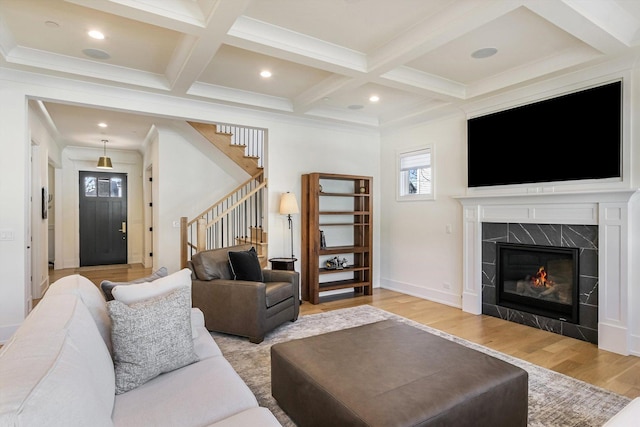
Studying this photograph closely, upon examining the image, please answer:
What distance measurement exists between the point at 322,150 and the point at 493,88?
2549mm

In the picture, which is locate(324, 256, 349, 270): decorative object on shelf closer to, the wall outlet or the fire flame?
the fire flame

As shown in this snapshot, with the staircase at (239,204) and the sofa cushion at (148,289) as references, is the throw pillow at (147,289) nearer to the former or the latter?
the sofa cushion at (148,289)

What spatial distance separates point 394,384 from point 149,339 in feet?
4.19

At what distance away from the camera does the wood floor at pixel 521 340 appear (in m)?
2.80

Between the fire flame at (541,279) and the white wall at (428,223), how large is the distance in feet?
3.08

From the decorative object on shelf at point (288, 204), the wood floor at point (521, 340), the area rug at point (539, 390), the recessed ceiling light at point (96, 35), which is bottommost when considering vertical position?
the wood floor at point (521, 340)

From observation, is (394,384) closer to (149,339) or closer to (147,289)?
(149,339)

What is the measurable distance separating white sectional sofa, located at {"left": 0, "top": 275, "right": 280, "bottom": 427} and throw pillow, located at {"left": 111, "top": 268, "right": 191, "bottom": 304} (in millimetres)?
126

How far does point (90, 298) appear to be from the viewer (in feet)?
6.24

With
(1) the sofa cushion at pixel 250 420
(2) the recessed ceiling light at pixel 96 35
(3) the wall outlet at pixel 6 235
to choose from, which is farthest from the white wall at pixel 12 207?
(1) the sofa cushion at pixel 250 420

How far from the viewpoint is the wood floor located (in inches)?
110

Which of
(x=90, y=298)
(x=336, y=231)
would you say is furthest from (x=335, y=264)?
(x=90, y=298)

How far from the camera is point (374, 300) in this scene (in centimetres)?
519

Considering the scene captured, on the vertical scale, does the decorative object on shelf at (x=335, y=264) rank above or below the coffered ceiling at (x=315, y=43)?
below
